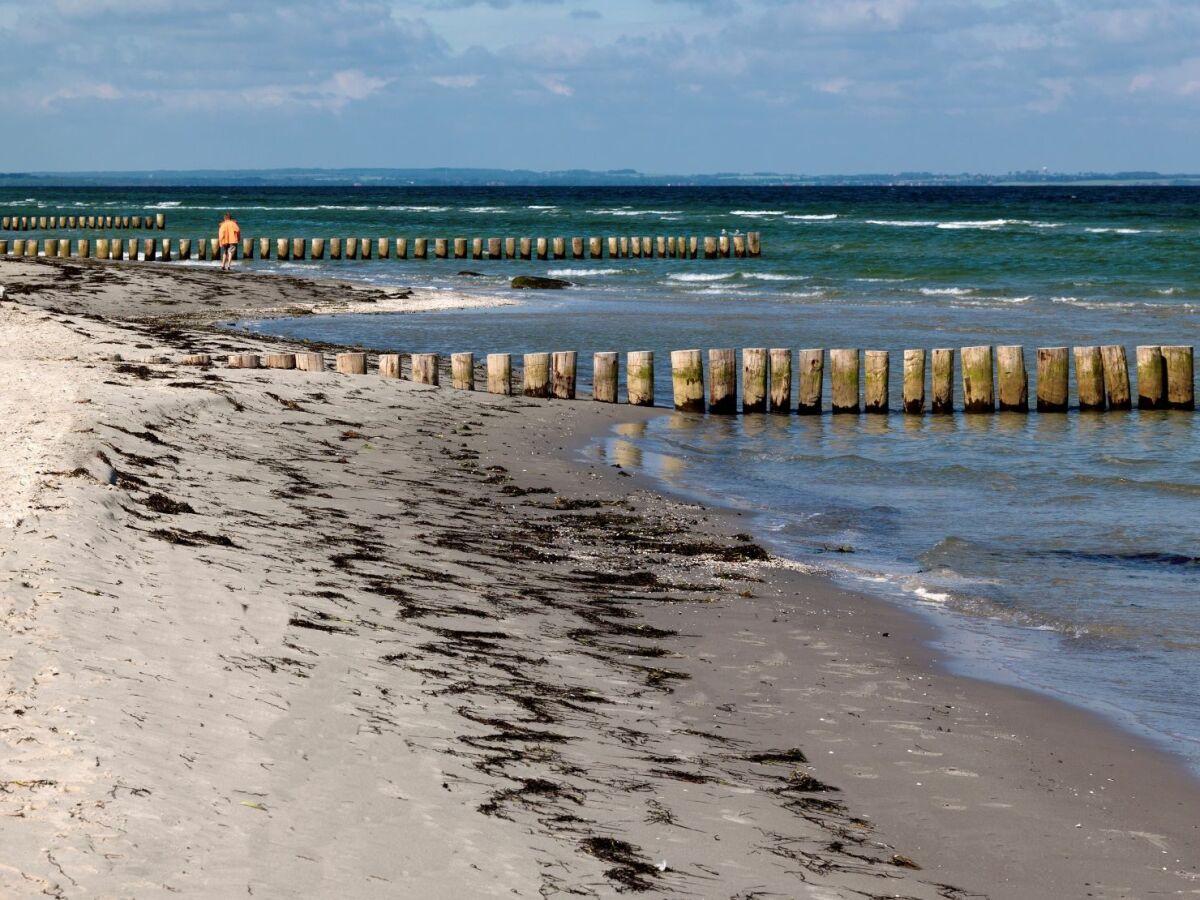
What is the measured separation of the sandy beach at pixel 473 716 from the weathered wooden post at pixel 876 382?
6962mm

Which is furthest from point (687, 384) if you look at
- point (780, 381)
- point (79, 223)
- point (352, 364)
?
point (79, 223)

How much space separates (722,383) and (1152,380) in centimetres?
541

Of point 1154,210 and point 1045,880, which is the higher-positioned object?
point 1154,210

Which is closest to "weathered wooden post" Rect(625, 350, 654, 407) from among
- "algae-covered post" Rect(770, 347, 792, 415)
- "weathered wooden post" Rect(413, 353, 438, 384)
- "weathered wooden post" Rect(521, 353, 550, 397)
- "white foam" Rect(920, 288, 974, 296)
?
"weathered wooden post" Rect(521, 353, 550, 397)

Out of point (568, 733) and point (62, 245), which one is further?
point (62, 245)

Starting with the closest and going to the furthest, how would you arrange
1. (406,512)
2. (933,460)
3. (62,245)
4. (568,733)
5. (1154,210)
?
(568,733)
(406,512)
(933,460)
(62,245)
(1154,210)

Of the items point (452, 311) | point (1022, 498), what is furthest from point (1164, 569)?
point (452, 311)

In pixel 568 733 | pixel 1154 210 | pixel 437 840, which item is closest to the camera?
pixel 437 840

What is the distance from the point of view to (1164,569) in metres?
10.0

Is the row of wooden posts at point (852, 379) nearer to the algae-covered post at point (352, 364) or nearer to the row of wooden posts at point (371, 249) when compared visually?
the algae-covered post at point (352, 364)

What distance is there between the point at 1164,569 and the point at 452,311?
20.5 m

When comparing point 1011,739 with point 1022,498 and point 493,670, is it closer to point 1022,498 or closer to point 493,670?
point 493,670

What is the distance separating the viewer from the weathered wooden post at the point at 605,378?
56.5 feet

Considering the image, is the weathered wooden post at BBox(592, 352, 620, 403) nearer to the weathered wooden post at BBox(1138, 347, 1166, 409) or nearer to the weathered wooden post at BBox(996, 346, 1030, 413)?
the weathered wooden post at BBox(996, 346, 1030, 413)
